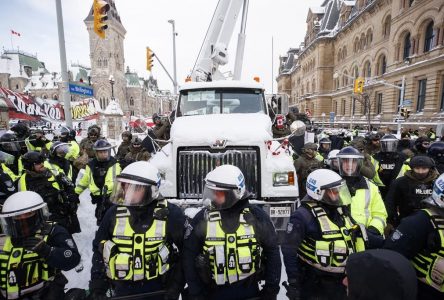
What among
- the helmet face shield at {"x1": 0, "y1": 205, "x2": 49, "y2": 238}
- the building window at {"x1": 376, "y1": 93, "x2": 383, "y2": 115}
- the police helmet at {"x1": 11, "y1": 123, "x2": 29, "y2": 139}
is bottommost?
the helmet face shield at {"x1": 0, "y1": 205, "x2": 49, "y2": 238}

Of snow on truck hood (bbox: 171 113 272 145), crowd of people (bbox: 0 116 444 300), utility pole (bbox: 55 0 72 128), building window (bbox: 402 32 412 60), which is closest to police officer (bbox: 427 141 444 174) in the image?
crowd of people (bbox: 0 116 444 300)

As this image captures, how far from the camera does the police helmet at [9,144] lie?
16.6 feet

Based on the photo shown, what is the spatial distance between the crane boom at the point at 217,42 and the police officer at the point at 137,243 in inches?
247

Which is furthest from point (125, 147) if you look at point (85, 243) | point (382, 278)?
point (382, 278)

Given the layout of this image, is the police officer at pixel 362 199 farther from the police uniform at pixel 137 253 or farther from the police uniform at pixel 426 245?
the police uniform at pixel 137 253

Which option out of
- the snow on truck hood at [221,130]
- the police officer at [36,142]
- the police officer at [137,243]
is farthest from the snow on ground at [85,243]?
the police officer at [36,142]

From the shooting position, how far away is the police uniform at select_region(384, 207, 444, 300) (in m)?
2.16

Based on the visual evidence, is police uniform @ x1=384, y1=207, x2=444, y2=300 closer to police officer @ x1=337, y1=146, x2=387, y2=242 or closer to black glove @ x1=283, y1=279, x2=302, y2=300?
police officer @ x1=337, y1=146, x2=387, y2=242

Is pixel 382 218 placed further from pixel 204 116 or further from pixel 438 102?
pixel 438 102

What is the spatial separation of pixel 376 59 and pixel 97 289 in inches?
1529

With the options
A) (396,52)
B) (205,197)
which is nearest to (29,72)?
(396,52)

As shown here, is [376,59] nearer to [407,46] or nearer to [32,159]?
[407,46]

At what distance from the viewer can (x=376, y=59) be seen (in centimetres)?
3291

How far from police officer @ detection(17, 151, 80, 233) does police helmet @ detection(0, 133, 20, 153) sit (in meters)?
1.70
